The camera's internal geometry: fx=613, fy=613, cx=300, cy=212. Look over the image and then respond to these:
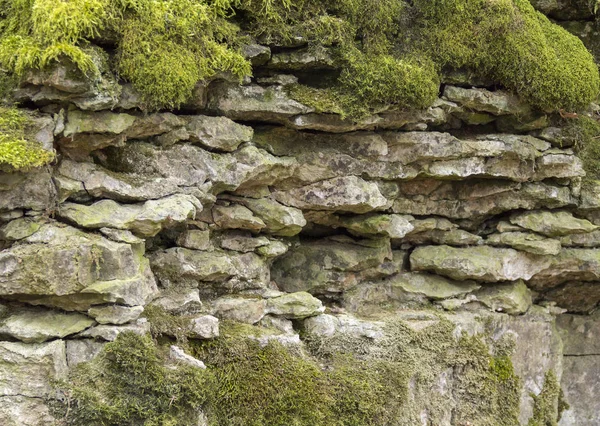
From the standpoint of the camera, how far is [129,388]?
5094 millimetres

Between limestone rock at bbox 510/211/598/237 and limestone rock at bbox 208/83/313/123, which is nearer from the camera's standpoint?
limestone rock at bbox 208/83/313/123

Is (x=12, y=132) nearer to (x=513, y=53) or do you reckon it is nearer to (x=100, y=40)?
(x=100, y=40)

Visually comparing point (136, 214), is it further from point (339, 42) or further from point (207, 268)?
point (339, 42)

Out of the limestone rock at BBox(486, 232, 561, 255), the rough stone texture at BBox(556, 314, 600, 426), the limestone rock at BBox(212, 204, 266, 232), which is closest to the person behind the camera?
the limestone rock at BBox(212, 204, 266, 232)

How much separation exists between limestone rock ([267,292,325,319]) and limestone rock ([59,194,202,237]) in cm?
138

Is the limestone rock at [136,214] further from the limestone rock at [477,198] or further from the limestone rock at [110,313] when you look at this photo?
the limestone rock at [477,198]

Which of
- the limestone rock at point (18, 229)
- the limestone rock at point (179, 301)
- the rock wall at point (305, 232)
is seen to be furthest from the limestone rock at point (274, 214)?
the limestone rock at point (18, 229)

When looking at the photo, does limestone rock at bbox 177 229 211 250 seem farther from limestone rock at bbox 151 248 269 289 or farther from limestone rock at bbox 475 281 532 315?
limestone rock at bbox 475 281 532 315

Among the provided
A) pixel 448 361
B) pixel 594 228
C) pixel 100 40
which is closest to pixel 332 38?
pixel 100 40

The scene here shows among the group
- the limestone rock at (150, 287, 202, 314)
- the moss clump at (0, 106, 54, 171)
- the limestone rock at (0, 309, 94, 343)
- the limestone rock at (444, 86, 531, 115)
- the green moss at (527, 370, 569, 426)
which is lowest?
the green moss at (527, 370, 569, 426)

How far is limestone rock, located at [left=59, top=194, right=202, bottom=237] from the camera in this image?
17.3 ft

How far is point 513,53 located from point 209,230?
405 centimetres

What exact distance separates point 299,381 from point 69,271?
234 cm

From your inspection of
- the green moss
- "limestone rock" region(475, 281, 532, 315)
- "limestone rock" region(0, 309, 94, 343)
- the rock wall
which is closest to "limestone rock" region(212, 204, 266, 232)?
the rock wall
